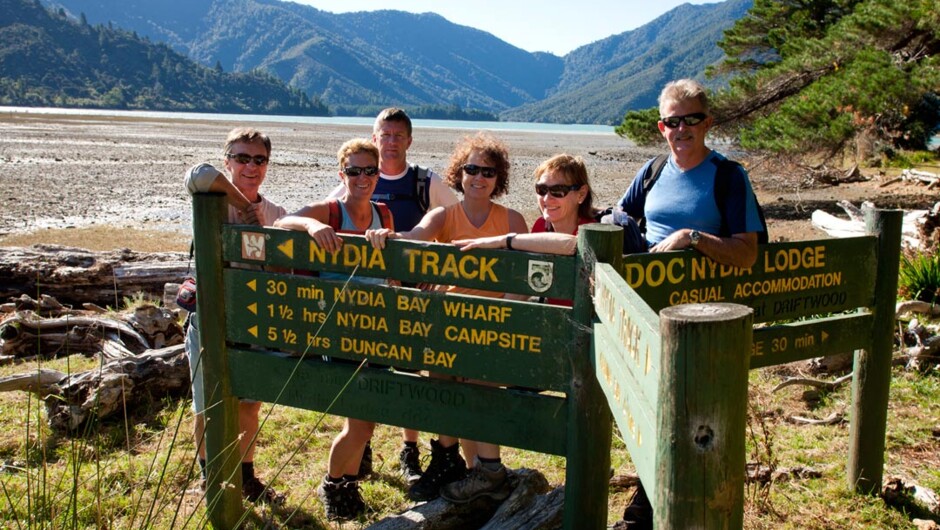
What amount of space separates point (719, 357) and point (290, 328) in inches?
84.2

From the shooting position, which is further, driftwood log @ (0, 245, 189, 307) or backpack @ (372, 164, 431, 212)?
driftwood log @ (0, 245, 189, 307)

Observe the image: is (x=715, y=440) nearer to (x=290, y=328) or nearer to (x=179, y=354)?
(x=290, y=328)

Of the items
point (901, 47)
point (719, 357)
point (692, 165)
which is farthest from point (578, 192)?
point (901, 47)

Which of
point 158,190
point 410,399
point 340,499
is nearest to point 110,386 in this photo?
point 340,499

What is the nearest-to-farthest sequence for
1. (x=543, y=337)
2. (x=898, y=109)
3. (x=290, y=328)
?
(x=543, y=337), (x=290, y=328), (x=898, y=109)

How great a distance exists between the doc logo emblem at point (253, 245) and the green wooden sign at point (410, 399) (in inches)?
16.1

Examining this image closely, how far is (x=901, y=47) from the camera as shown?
14.1 m

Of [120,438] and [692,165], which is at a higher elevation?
[692,165]

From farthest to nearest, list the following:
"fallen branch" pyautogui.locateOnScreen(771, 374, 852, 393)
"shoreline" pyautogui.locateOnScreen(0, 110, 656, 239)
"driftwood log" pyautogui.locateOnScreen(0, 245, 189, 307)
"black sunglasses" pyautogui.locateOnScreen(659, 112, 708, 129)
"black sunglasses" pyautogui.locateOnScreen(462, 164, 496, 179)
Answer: "shoreline" pyautogui.locateOnScreen(0, 110, 656, 239) → "driftwood log" pyautogui.locateOnScreen(0, 245, 189, 307) → "fallen branch" pyautogui.locateOnScreen(771, 374, 852, 393) → "black sunglasses" pyautogui.locateOnScreen(462, 164, 496, 179) → "black sunglasses" pyautogui.locateOnScreen(659, 112, 708, 129)

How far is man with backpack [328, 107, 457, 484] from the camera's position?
4.41m

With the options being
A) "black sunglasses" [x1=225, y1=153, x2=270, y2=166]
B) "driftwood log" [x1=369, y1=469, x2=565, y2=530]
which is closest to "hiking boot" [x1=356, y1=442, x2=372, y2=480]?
"driftwood log" [x1=369, y1=469, x2=565, y2=530]

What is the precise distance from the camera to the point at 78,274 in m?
7.91

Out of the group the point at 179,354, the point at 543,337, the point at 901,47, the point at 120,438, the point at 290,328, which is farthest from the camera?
the point at 901,47

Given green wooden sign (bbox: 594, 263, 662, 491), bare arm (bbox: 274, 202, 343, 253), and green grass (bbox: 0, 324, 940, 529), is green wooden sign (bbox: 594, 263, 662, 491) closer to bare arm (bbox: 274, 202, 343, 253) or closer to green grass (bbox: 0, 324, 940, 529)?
bare arm (bbox: 274, 202, 343, 253)
